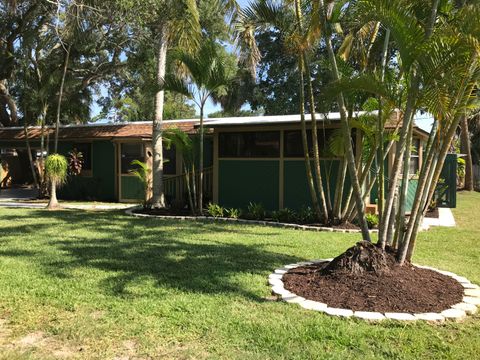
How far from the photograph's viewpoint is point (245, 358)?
3.15m

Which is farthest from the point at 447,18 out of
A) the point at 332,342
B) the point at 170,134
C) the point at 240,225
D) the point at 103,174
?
the point at 103,174

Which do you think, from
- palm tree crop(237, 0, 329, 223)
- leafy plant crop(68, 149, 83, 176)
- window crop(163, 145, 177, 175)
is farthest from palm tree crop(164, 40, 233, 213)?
leafy plant crop(68, 149, 83, 176)

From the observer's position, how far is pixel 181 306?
4.16m

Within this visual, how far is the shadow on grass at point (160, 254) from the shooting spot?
503 centimetres

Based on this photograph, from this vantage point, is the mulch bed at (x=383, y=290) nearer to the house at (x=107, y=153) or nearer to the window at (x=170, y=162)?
the house at (x=107, y=153)

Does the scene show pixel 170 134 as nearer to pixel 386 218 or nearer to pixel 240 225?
pixel 240 225

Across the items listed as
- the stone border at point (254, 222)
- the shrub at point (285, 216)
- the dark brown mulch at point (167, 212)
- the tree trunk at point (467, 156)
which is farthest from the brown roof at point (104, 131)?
the tree trunk at point (467, 156)

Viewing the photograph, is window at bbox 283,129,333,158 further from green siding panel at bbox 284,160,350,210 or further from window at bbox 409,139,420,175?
window at bbox 409,139,420,175

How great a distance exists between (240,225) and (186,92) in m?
3.36

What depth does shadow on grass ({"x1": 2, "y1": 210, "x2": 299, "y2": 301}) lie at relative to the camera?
5.03 meters

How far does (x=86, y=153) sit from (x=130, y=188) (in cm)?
302

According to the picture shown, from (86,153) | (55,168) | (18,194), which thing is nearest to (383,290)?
(55,168)

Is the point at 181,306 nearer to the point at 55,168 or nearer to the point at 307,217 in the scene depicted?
the point at 307,217

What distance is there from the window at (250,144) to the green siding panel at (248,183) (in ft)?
0.62
